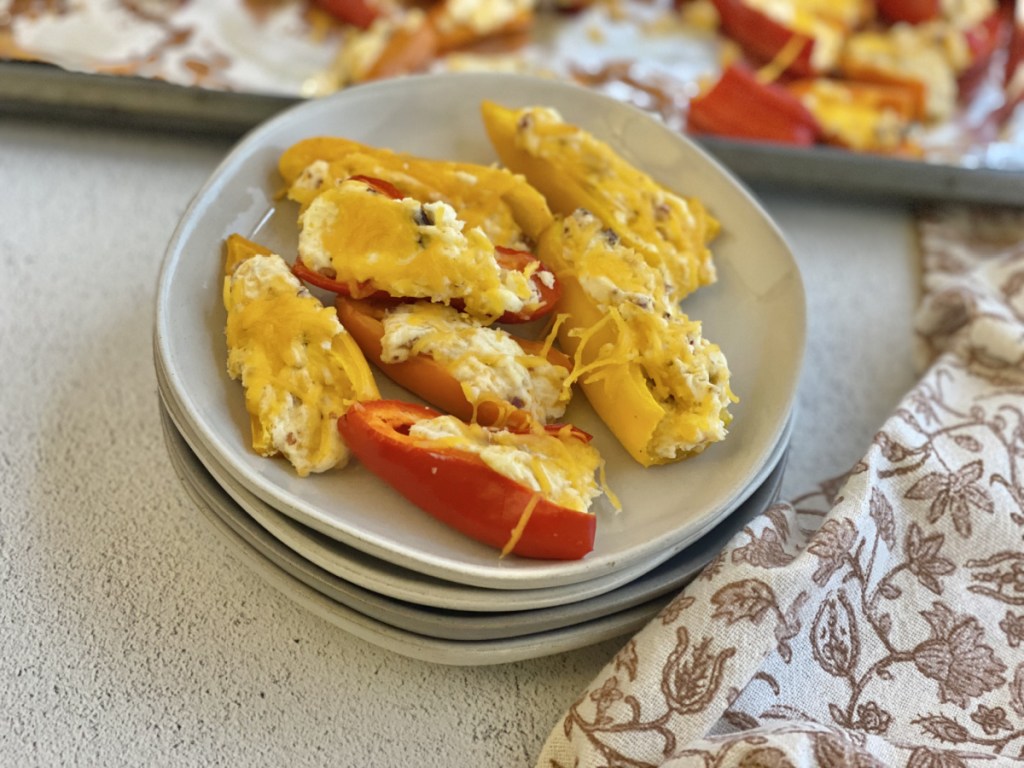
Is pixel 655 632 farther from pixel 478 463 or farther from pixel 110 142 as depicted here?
pixel 110 142

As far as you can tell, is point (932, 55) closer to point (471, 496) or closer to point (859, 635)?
point (859, 635)

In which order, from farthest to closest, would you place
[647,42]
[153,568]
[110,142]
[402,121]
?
[647,42], [110,142], [402,121], [153,568]

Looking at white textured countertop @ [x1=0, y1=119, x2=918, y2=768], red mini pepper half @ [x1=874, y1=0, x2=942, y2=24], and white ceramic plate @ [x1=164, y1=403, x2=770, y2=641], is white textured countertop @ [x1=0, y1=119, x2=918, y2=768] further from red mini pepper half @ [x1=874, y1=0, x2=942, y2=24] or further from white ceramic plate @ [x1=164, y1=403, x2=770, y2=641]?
red mini pepper half @ [x1=874, y1=0, x2=942, y2=24]

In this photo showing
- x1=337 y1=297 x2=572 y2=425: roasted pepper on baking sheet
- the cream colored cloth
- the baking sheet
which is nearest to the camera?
the cream colored cloth

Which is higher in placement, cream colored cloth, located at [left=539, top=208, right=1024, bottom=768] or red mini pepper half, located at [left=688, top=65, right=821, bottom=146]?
red mini pepper half, located at [left=688, top=65, right=821, bottom=146]

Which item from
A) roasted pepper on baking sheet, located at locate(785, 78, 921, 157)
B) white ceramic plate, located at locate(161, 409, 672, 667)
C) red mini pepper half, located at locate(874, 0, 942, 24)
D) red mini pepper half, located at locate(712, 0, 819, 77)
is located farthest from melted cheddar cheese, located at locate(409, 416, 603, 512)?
red mini pepper half, located at locate(874, 0, 942, 24)

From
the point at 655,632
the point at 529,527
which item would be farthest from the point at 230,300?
the point at 655,632

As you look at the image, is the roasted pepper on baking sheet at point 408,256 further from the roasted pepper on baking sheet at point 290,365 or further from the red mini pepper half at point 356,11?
the red mini pepper half at point 356,11

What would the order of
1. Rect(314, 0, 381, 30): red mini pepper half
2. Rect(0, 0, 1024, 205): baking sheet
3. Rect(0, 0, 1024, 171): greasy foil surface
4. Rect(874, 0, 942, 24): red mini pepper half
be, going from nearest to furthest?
Rect(0, 0, 1024, 205): baking sheet, Rect(0, 0, 1024, 171): greasy foil surface, Rect(314, 0, 381, 30): red mini pepper half, Rect(874, 0, 942, 24): red mini pepper half
